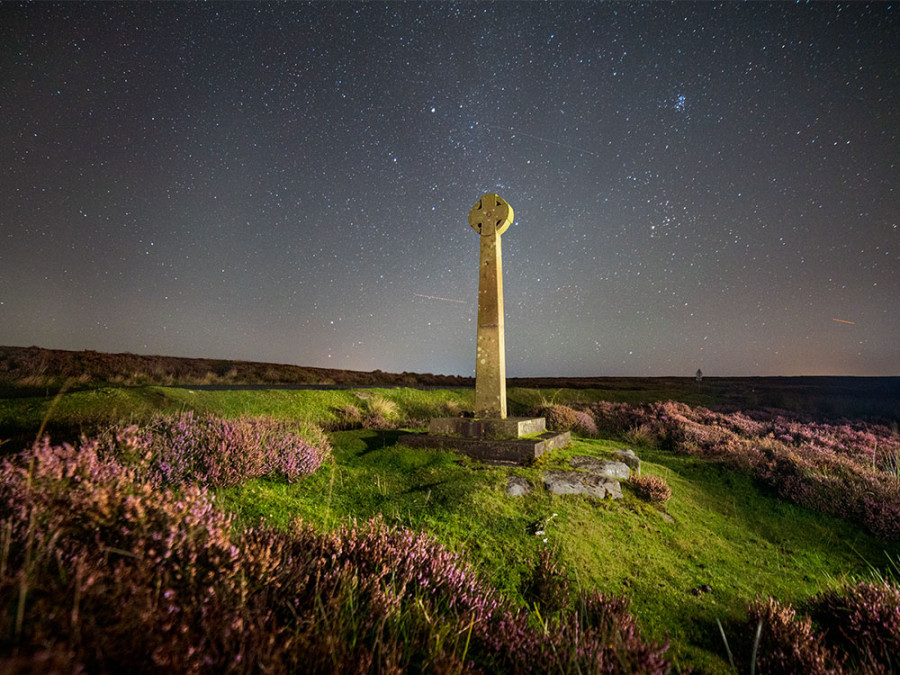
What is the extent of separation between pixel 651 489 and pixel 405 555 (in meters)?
5.37

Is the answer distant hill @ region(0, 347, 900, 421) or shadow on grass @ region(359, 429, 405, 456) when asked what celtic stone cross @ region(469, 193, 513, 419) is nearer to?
shadow on grass @ region(359, 429, 405, 456)

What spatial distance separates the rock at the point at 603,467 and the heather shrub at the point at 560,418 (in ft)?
18.2

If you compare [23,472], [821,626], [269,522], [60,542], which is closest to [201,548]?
[60,542]

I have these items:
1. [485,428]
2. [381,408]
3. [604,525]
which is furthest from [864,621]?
[381,408]

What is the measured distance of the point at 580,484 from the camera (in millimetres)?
5910

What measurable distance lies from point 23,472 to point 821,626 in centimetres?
652

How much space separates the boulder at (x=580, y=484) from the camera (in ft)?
19.1

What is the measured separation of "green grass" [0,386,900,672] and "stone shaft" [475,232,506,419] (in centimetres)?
166

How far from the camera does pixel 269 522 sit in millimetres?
3770

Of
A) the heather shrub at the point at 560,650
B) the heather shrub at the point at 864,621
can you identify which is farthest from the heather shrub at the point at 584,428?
the heather shrub at the point at 560,650

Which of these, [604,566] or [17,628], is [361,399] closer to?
[604,566]

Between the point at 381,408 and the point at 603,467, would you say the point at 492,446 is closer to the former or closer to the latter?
the point at 603,467

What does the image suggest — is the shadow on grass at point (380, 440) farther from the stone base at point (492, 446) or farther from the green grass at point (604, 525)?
the stone base at point (492, 446)

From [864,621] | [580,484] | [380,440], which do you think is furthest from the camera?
[380,440]
